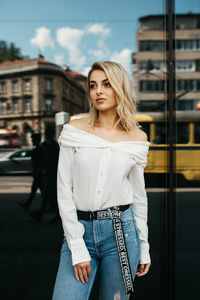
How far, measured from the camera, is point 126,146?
4.26 feet

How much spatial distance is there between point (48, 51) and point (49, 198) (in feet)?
4.17

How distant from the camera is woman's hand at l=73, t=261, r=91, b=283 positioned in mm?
1190

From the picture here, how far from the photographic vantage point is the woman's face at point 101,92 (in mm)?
1316

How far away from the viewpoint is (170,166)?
2.08 metres

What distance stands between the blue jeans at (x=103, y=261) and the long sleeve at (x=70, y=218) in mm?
52

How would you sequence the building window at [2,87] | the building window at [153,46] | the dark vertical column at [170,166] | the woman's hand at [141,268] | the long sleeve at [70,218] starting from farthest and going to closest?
the building window at [2,87], the building window at [153,46], the dark vertical column at [170,166], the woman's hand at [141,268], the long sleeve at [70,218]

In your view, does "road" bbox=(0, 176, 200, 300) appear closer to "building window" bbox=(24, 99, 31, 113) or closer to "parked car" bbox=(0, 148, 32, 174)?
"parked car" bbox=(0, 148, 32, 174)

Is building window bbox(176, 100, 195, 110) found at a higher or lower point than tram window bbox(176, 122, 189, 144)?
higher

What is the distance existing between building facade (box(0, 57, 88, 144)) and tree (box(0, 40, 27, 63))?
0.13 feet

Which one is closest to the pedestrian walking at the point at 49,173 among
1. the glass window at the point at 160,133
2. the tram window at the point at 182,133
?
the glass window at the point at 160,133

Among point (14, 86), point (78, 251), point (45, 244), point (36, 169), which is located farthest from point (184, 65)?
point (45, 244)

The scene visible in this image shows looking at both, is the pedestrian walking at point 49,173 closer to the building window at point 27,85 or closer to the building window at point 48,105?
the building window at point 48,105

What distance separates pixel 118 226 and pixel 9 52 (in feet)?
5.79

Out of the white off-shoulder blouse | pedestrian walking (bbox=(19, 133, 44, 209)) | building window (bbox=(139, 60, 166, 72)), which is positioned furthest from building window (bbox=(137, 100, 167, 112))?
the white off-shoulder blouse
